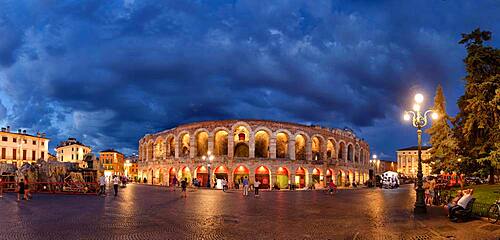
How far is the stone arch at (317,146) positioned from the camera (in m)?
57.6

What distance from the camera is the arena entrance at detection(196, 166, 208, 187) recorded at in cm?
5331

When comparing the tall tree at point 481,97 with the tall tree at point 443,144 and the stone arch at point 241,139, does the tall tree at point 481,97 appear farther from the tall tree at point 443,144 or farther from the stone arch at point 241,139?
the stone arch at point 241,139

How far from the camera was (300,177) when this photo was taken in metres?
54.5

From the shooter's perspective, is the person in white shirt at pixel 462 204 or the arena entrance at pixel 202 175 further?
the arena entrance at pixel 202 175

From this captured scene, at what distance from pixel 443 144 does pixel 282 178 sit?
23.6m

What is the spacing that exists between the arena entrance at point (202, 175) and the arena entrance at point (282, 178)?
993cm

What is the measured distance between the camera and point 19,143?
77.7 meters

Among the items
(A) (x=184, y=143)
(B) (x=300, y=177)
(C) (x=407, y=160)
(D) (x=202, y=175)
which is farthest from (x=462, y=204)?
(C) (x=407, y=160)


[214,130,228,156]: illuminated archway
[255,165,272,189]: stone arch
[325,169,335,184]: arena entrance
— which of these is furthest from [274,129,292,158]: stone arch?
[214,130,228,156]: illuminated archway

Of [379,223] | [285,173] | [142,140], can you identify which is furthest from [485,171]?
[142,140]

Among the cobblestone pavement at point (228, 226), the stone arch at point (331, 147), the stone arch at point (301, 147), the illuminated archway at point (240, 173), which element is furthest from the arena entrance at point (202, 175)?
the cobblestone pavement at point (228, 226)

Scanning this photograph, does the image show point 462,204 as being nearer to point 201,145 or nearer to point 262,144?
point 262,144

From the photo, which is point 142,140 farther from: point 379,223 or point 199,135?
point 379,223

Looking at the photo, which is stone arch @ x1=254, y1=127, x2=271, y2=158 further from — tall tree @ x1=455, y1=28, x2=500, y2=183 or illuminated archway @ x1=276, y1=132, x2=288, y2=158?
tall tree @ x1=455, y1=28, x2=500, y2=183
